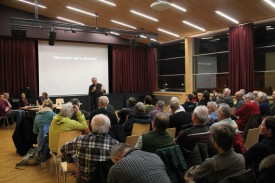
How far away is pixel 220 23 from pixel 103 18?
451cm

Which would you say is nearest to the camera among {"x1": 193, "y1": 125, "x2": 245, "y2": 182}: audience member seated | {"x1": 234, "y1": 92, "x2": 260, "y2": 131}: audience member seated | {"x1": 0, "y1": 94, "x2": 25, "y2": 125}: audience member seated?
{"x1": 193, "y1": 125, "x2": 245, "y2": 182}: audience member seated

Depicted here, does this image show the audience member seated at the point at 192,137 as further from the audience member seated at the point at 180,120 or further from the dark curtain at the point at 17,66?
the dark curtain at the point at 17,66

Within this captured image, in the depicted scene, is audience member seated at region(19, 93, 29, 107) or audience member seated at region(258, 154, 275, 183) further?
audience member seated at region(19, 93, 29, 107)

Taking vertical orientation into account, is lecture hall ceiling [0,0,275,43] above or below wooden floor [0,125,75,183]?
above

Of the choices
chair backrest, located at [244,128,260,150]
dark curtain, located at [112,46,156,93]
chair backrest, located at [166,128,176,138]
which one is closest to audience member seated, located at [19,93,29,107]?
dark curtain, located at [112,46,156,93]

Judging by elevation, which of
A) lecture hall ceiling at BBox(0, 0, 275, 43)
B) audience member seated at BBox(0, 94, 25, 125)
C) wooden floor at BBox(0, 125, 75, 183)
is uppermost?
lecture hall ceiling at BBox(0, 0, 275, 43)

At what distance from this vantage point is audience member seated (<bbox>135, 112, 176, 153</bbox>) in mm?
2717

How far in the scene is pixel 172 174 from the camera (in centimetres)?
264

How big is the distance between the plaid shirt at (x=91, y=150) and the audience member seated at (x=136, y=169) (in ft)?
2.25

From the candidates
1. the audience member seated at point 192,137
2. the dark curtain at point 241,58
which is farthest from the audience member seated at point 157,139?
the dark curtain at point 241,58

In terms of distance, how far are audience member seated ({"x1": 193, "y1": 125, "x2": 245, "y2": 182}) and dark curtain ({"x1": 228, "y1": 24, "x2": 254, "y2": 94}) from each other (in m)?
8.12

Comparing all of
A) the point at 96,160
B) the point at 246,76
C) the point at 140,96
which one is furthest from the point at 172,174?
the point at 140,96

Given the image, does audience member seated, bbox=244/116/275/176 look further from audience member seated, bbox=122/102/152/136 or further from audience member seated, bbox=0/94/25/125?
audience member seated, bbox=0/94/25/125

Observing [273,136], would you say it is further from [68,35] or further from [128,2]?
[68,35]
